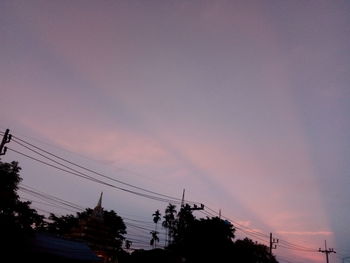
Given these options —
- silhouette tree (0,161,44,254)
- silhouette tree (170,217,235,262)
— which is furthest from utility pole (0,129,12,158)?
silhouette tree (170,217,235,262)

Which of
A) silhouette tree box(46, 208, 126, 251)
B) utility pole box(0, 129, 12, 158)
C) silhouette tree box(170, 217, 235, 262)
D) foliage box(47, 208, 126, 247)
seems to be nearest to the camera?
utility pole box(0, 129, 12, 158)

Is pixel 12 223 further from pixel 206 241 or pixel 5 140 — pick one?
pixel 206 241

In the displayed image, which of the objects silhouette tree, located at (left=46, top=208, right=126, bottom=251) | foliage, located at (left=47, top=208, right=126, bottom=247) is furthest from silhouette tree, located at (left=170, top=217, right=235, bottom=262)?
foliage, located at (left=47, top=208, right=126, bottom=247)

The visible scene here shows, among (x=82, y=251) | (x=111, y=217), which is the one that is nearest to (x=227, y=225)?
(x=82, y=251)

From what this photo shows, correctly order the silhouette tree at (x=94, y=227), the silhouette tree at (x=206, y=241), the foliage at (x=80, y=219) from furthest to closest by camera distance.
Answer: the foliage at (x=80, y=219)
the silhouette tree at (x=94, y=227)
the silhouette tree at (x=206, y=241)

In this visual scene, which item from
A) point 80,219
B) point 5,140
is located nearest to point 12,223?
point 5,140

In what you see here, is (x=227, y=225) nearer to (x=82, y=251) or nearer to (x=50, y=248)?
(x=82, y=251)

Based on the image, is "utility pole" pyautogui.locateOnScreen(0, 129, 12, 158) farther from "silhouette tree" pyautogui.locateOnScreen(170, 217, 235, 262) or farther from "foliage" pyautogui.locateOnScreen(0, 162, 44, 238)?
"silhouette tree" pyautogui.locateOnScreen(170, 217, 235, 262)

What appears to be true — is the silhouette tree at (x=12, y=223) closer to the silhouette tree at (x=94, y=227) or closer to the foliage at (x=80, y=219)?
the silhouette tree at (x=94, y=227)

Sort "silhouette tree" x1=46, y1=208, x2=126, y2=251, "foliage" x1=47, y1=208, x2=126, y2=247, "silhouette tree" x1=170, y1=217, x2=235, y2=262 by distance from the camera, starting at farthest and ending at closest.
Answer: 1. "foliage" x1=47, y1=208, x2=126, y2=247
2. "silhouette tree" x1=46, y1=208, x2=126, y2=251
3. "silhouette tree" x1=170, y1=217, x2=235, y2=262

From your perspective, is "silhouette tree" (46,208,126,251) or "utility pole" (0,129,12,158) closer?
"utility pole" (0,129,12,158)

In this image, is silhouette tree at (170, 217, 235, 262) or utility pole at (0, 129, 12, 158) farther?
silhouette tree at (170, 217, 235, 262)

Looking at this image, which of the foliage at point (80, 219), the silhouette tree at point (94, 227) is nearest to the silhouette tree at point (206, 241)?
the silhouette tree at point (94, 227)

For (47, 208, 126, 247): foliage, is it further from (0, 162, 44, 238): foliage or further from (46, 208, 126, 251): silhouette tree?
(0, 162, 44, 238): foliage
